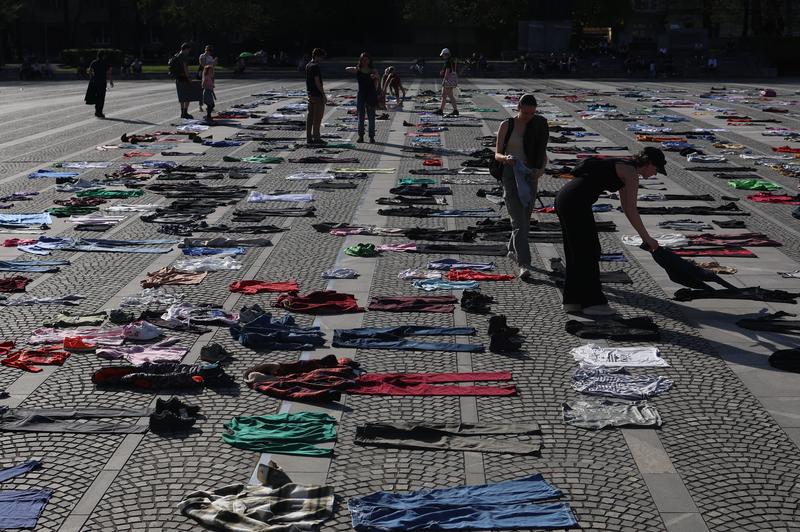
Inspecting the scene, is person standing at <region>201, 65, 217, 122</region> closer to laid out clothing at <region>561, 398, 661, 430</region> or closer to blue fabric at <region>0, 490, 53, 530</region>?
laid out clothing at <region>561, 398, 661, 430</region>

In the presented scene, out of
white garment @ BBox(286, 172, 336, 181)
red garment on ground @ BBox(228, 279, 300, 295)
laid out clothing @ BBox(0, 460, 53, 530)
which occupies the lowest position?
white garment @ BBox(286, 172, 336, 181)

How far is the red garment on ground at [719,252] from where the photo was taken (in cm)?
1422

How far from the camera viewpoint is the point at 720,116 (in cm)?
3616

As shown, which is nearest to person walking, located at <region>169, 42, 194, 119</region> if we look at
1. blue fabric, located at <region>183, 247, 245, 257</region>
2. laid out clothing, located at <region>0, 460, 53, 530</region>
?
blue fabric, located at <region>183, 247, 245, 257</region>

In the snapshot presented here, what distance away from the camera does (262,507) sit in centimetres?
670

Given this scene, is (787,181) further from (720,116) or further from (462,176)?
(720,116)

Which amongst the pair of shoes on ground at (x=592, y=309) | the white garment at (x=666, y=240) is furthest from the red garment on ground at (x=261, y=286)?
the white garment at (x=666, y=240)

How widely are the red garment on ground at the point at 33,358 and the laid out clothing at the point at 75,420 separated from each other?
44.2 inches

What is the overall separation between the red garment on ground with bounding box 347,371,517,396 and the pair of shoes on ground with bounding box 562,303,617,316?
81.8 inches

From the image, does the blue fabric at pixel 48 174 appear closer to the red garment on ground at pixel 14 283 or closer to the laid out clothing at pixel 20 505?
the red garment on ground at pixel 14 283

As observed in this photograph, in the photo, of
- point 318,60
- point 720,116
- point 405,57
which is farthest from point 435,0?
point 318,60

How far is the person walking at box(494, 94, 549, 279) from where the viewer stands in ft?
42.3

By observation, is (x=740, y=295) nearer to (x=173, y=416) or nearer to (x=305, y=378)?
Answer: (x=305, y=378)

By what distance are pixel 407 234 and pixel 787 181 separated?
9.23 metres
